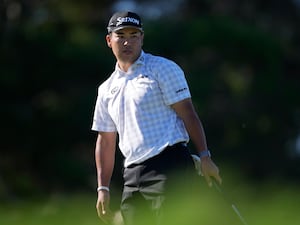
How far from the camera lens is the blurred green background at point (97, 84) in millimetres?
19453

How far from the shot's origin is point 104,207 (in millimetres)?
6145

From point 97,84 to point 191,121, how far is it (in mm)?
14937

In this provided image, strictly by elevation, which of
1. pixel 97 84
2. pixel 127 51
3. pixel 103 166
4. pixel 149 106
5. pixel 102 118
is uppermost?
pixel 127 51

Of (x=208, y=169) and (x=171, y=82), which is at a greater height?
A: (x=171, y=82)

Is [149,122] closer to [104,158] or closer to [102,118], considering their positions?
[102,118]

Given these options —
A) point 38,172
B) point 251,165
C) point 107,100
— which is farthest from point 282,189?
point 251,165

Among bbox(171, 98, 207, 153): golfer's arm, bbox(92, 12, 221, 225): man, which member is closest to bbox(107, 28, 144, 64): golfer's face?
bbox(92, 12, 221, 225): man

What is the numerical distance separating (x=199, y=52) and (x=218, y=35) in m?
0.55

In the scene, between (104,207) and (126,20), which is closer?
(126,20)

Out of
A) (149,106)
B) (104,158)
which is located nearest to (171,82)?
(149,106)

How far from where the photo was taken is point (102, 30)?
22625mm

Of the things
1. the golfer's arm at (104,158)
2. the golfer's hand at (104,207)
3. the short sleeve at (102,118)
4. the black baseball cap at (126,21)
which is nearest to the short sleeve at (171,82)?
the black baseball cap at (126,21)

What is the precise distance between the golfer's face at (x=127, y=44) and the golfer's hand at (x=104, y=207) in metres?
0.81

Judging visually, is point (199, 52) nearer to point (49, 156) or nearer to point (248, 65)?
point (248, 65)
